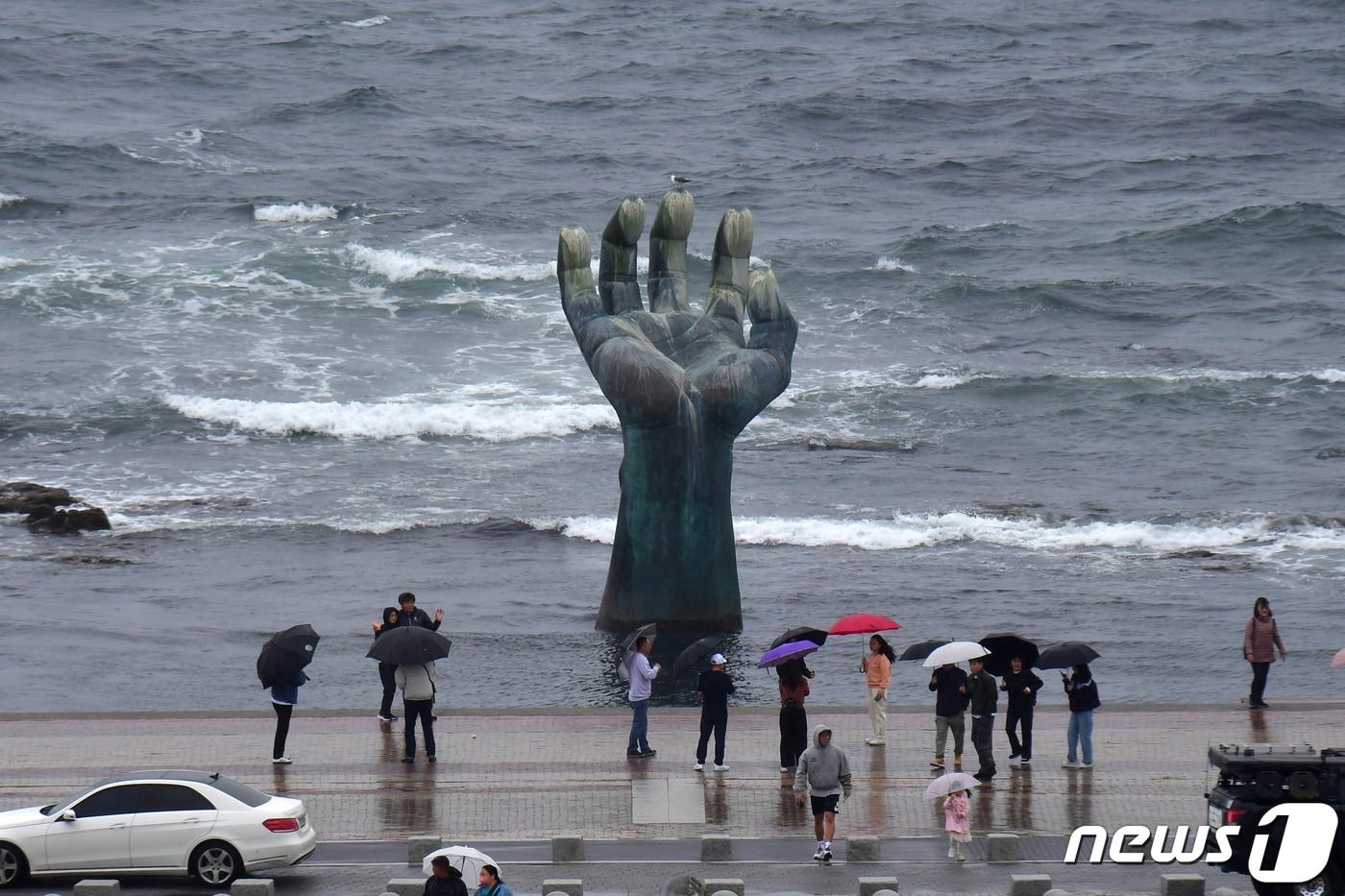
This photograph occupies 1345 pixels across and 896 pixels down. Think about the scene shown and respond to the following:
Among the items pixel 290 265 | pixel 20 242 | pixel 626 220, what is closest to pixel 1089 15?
pixel 290 265

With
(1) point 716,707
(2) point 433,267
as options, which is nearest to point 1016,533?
(1) point 716,707

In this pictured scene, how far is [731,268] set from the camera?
84.6ft

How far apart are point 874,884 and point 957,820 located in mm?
1801

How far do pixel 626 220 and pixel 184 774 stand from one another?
1061cm

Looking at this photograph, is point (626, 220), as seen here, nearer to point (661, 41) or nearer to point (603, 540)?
point (603, 540)

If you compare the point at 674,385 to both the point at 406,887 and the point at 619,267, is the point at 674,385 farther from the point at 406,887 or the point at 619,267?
the point at 406,887

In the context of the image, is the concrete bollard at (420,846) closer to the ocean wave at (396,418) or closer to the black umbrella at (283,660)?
the black umbrella at (283,660)

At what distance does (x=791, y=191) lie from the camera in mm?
60406

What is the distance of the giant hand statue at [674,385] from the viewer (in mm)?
24422

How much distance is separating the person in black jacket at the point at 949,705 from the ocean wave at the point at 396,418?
77.9 feet

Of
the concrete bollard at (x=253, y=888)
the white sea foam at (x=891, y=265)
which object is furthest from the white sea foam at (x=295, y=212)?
the concrete bollard at (x=253, y=888)

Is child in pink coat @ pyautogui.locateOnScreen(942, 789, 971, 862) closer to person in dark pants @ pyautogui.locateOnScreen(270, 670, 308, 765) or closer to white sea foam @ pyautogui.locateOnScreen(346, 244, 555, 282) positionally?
person in dark pants @ pyautogui.locateOnScreen(270, 670, 308, 765)

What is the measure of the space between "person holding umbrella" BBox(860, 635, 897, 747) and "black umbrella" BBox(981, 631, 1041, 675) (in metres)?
0.99

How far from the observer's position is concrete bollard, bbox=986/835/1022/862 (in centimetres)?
1631
